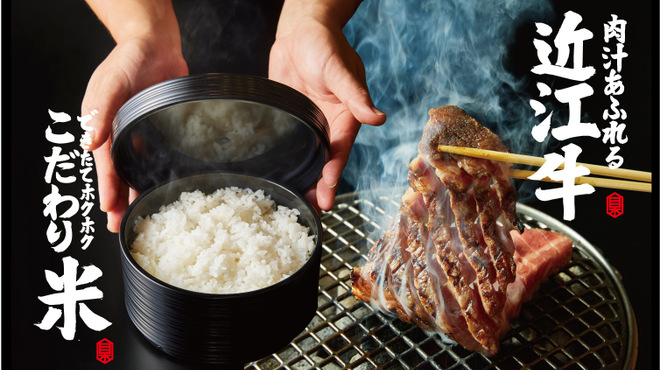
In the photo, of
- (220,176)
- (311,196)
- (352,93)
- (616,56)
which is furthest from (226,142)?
(616,56)

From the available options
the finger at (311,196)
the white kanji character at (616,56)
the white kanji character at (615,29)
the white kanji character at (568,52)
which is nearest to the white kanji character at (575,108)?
the white kanji character at (568,52)

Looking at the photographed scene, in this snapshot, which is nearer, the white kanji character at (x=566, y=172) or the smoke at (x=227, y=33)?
the white kanji character at (x=566, y=172)

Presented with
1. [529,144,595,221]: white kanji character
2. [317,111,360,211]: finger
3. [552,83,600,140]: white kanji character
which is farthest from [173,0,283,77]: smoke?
[529,144,595,221]: white kanji character

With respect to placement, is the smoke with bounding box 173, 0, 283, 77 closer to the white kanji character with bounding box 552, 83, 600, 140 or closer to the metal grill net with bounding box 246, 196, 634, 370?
the metal grill net with bounding box 246, 196, 634, 370

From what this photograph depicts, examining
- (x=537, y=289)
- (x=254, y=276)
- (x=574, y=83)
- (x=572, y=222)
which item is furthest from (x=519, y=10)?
(x=254, y=276)

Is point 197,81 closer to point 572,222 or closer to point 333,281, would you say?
point 333,281

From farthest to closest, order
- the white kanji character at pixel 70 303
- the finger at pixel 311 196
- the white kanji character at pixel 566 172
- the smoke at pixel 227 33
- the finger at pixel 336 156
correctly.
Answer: the smoke at pixel 227 33 → the finger at pixel 311 196 → the finger at pixel 336 156 → the white kanji character at pixel 70 303 → the white kanji character at pixel 566 172

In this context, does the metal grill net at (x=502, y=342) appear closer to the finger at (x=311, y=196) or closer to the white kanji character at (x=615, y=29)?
the finger at (x=311, y=196)
